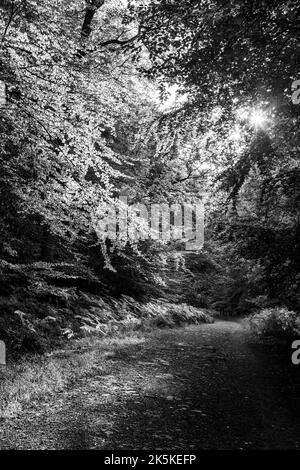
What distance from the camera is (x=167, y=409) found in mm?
5305

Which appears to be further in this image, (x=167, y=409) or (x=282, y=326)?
(x=282, y=326)

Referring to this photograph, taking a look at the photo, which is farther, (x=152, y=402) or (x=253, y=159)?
(x=253, y=159)

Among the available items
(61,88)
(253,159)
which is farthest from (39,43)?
(253,159)

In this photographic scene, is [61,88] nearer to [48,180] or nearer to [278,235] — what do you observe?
[48,180]

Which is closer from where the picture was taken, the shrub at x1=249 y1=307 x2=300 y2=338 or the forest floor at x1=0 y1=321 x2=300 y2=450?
the forest floor at x1=0 y1=321 x2=300 y2=450

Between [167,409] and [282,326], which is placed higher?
[167,409]

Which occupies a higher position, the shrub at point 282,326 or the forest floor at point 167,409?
the forest floor at point 167,409

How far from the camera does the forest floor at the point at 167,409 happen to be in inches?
165

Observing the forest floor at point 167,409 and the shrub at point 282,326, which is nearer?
the forest floor at point 167,409

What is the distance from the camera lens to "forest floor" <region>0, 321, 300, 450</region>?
4180mm

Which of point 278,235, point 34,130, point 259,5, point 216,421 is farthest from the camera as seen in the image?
point 278,235

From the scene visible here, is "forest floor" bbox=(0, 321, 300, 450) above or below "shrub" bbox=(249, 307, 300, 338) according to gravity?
above

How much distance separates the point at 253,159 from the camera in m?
7.57
